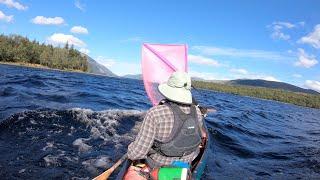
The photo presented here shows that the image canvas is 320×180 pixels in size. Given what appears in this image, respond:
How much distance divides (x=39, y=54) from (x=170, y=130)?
13834cm

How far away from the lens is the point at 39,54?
449ft

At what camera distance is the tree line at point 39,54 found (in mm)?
121000

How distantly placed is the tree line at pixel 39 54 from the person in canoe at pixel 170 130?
119771 millimetres

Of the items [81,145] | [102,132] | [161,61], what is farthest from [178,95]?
[102,132]

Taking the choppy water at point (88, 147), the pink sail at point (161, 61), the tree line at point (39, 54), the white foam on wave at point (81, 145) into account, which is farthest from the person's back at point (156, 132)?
the tree line at point (39, 54)

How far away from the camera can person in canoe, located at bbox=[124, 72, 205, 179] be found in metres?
6.39

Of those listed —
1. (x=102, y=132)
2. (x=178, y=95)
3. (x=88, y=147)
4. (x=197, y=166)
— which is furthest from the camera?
(x=102, y=132)

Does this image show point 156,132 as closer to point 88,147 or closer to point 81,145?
point 88,147

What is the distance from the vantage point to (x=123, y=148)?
14.0 meters

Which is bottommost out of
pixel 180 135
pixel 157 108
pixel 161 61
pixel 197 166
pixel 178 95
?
pixel 197 166

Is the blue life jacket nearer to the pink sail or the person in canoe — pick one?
the person in canoe

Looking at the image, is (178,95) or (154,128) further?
(178,95)

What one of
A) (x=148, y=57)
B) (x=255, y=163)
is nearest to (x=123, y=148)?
(x=148, y=57)

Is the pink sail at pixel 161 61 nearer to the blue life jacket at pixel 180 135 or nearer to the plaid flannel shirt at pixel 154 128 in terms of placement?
the blue life jacket at pixel 180 135
